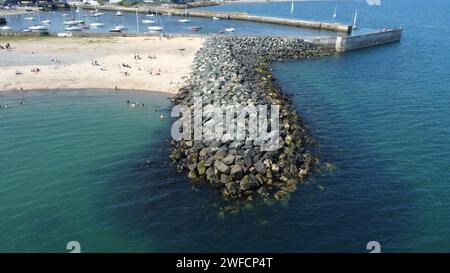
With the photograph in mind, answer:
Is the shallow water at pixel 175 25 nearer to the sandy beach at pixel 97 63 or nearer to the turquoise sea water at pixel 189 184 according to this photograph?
the sandy beach at pixel 97 63

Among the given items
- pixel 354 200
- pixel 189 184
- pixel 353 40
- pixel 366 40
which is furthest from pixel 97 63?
pixel 366 40

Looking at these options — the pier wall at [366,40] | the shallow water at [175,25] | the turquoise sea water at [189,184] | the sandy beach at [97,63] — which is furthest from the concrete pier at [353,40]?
the turquoise sea water at [189,184]

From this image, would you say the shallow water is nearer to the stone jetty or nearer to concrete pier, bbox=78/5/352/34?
concrete pier, bbox=78/5/352/34

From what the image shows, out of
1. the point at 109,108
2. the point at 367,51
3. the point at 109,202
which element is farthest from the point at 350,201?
the point at 367,51

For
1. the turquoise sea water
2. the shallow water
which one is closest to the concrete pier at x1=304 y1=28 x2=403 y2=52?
the shallow water

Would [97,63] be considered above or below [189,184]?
above

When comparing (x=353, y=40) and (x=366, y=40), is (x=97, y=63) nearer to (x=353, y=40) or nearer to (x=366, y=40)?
(x=353, y=40)
